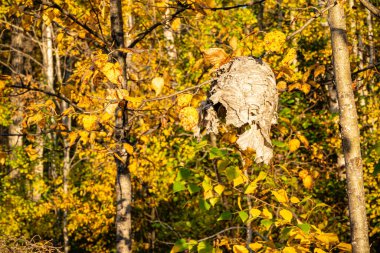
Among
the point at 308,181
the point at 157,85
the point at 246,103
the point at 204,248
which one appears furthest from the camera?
the point at 308,181

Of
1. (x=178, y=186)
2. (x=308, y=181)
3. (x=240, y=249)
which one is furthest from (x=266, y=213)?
(x=308, y=181)

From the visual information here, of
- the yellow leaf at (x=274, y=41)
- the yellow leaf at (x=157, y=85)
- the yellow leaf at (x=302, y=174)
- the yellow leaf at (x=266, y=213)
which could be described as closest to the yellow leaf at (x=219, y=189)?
the yellow leaf at (x=266, y=213)

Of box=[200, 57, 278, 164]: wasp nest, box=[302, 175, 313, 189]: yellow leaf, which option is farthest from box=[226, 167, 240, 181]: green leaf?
box=[302, 175, 313, 189]: yellow leaf

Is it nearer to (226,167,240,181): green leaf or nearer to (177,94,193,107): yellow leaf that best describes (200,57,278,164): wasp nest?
(177,94,193,107): yellow leaf

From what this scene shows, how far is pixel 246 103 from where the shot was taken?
10.1 feet

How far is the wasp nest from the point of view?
2.93 m

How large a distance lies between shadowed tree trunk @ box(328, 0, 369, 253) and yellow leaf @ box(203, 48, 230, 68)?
29.8 inches

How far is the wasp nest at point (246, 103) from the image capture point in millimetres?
2934

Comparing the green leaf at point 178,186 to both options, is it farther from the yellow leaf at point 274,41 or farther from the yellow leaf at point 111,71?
the yellow leaf at point 274,41

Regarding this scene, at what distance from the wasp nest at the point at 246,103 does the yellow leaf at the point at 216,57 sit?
39mm

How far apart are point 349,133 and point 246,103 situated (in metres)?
0.78

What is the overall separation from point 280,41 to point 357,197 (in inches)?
41.8

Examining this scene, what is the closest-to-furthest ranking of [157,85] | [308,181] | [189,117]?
1. [189,117]
2. [157,85]
3. [308,181]

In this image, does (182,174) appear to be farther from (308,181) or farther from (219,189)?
(308,181)
